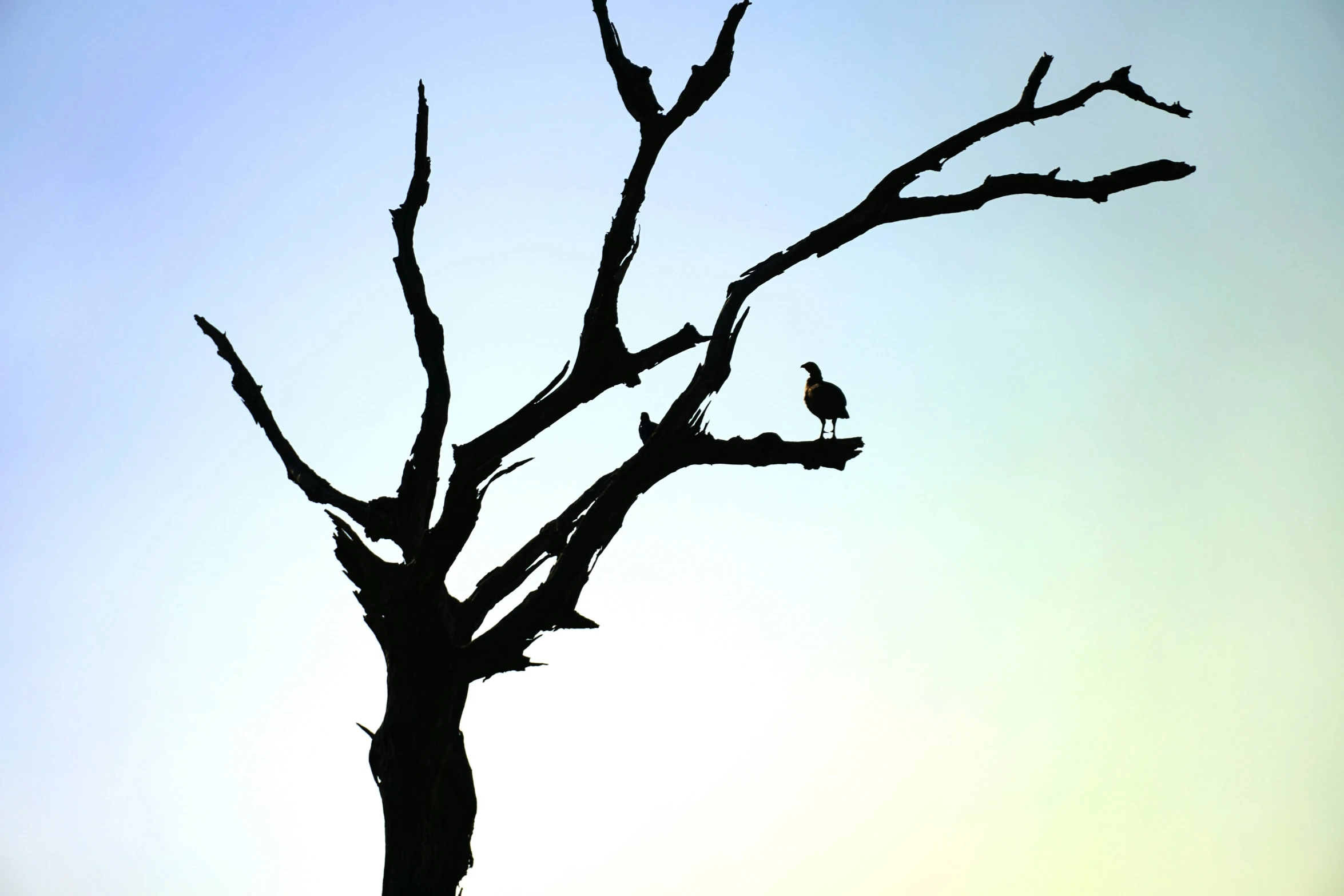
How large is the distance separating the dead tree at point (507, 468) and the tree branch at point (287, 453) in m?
0.01

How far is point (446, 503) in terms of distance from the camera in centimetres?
701

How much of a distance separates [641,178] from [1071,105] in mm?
2819

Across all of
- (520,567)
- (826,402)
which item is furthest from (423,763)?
(826,402)

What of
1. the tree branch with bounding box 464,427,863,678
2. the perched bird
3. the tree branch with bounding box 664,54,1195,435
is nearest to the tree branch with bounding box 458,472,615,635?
the tree branch with bounding box 464,427,863,678

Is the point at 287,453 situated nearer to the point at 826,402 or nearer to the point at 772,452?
the point at 772,452

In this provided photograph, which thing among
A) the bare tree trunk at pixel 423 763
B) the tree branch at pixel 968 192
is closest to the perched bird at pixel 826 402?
the tree branch at pixel 968 192

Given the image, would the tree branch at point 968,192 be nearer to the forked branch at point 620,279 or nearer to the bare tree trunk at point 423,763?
the forked branch at point 620,279

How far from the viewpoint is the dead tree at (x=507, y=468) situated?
686 centimetres

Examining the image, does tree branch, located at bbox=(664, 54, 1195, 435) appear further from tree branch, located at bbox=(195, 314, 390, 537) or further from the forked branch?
tree branch, located at bbox=(195, 314, 390, 537)

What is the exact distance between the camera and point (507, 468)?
7285 millimetres

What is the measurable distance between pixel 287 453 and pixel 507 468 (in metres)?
1.57

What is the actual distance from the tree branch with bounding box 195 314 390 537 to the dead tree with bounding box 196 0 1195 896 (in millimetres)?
10

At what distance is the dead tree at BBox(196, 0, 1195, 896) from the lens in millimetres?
6855

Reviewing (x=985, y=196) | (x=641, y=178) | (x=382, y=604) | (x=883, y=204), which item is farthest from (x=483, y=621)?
(x=985, y=196)
